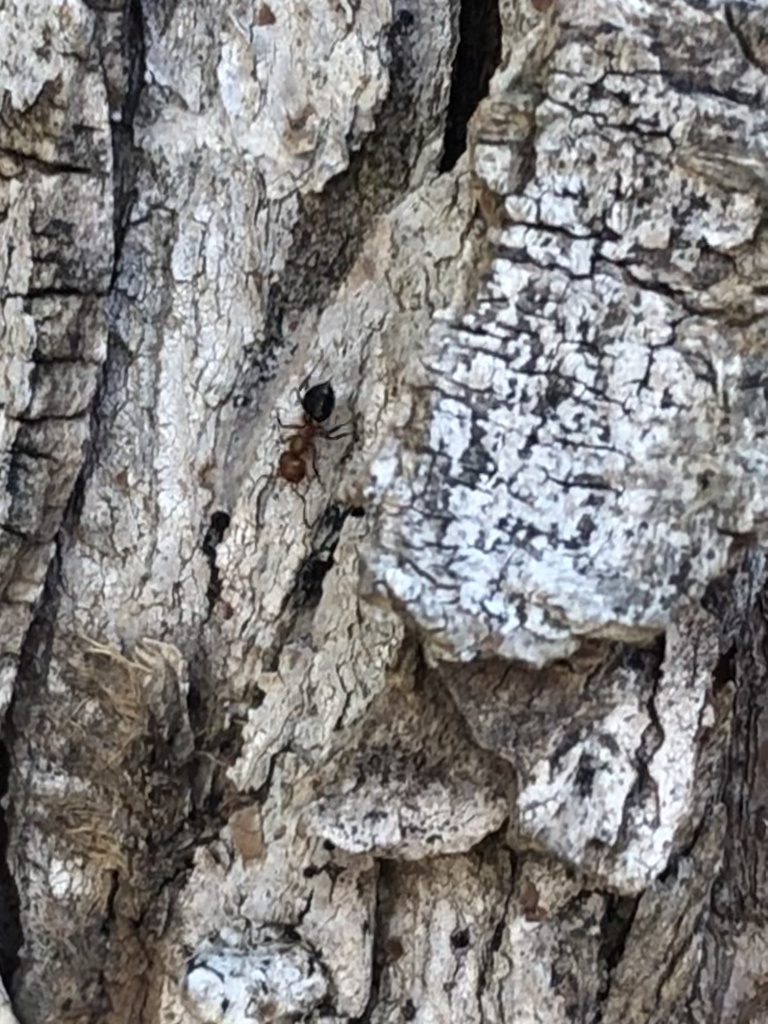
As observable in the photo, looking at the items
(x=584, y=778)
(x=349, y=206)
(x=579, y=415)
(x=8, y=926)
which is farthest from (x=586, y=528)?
(x=8, y=926)

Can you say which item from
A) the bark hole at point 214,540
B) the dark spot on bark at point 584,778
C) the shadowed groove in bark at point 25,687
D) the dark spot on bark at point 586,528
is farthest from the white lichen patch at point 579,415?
the shadowed groove in bark at point 25,687

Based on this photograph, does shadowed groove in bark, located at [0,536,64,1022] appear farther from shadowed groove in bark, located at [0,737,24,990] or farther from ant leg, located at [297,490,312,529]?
ant leg, located at [297,490,312,529]

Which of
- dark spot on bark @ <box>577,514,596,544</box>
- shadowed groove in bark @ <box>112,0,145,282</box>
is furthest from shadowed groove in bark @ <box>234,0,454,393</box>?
dark spot on bark @ <box>577,514,596,544</box>

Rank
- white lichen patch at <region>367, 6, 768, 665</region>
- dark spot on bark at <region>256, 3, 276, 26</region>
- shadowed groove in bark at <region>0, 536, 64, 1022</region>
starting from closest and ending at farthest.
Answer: white lichen patch at <region>367, 6, 768, 665</region>, dark spot on bark at <region>256, 3, 276, 26</region>, shadowed groove in bark at <region>0, 536, 64, 1022</region>

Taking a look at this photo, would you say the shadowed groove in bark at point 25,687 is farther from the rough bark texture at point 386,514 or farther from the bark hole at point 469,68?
the bark hole at point 469,68

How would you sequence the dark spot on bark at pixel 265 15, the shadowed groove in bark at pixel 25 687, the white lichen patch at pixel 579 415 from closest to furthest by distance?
1. the white lichen patch at pixel 579 415
2. the dark spot on bark at pixel 265 15
3. the shadowed groove in bark at pixel 25 687

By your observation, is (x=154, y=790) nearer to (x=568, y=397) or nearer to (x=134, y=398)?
(x=134, y=398)

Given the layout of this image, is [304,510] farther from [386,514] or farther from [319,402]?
[386,514]

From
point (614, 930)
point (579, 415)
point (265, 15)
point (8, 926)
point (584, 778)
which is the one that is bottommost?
point (8, 926)
